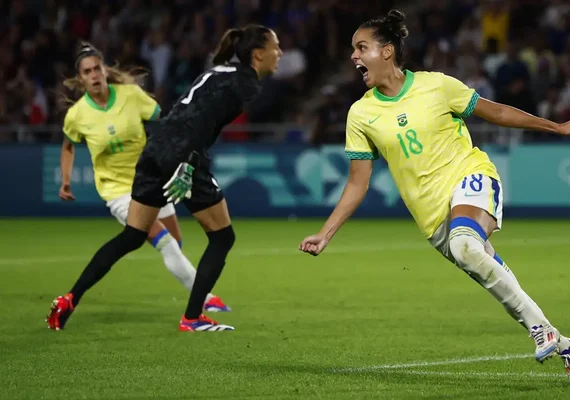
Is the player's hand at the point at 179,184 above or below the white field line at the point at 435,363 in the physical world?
above

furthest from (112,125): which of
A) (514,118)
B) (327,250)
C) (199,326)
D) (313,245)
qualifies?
(327,250)

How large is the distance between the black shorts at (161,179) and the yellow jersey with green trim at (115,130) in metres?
1.59

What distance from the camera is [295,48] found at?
2356 centimetres

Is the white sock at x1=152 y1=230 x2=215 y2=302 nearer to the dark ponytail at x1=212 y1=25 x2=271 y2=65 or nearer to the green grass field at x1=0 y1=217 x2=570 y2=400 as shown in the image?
the green grass field at x1=0 y1=217 x2=570 y2=400

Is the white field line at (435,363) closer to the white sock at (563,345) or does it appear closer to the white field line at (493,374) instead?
the white field line at (493,374)

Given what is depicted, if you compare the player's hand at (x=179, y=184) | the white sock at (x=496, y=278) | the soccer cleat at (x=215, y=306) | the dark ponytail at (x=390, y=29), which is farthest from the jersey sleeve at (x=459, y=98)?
the soccer cleat at (x=215, y=306)

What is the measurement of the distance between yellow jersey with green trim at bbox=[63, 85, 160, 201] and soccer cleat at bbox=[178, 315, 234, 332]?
6.19ft

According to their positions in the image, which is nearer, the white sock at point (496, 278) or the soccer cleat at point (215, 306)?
the white sock at point (496, 278)

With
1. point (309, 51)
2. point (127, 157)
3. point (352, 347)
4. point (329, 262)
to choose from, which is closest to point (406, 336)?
point (352, 347)

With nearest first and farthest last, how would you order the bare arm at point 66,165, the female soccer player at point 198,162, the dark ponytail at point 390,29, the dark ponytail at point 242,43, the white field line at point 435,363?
the dark ponytail at point 390,29 < the white field line at point 435,363 < the female soccer player at point 198,162 < the dark ponytail at point 242,43 < the bare arm at point 66,165

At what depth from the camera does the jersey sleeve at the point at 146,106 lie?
10844 millimetres

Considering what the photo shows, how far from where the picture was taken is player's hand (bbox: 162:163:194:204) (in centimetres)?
901

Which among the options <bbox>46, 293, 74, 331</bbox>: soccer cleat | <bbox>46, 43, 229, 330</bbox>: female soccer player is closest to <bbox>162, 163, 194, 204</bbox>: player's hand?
<bbox>46, 293, 74, 331</bbox>: soccer cleat

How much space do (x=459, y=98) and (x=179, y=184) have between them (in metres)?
2.50
